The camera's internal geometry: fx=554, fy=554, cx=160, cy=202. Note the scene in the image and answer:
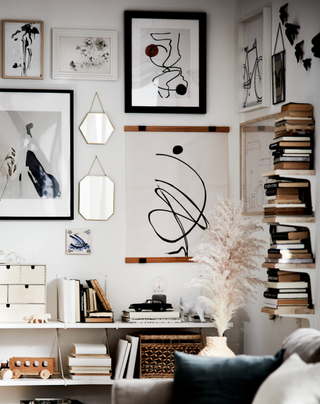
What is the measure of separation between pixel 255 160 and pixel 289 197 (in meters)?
0.71

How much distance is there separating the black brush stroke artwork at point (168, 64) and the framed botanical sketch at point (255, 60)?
0.42 m

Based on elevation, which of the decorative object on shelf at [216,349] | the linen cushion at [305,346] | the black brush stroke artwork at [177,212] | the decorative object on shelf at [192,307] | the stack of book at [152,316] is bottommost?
the decorative object on shelf at [216,349]

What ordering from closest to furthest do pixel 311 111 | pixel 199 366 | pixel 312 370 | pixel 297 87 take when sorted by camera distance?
1. pixel 312 370
2. pixel 199 366
3. pixel 311 111
4. pixel 297 87

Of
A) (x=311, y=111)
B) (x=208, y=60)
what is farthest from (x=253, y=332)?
(x=208, y=60)

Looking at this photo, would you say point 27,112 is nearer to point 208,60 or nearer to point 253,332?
point 208,60

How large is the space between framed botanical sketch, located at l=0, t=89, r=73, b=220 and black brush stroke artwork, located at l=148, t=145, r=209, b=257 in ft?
2.04

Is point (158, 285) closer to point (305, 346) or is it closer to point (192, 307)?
point (192, 307)

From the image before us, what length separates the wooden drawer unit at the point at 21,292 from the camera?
349 centimetres

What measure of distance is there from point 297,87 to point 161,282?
1505mm

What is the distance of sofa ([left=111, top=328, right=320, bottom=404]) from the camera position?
69.1 inches

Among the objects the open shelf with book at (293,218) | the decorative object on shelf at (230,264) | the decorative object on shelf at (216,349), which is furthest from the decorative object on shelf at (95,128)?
the decorative object on shelf at (216,349)

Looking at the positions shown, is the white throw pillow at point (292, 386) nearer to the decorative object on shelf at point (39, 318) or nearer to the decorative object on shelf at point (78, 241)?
the decorative object on shelf at point (39, 318)

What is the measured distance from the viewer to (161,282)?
3.67 meters

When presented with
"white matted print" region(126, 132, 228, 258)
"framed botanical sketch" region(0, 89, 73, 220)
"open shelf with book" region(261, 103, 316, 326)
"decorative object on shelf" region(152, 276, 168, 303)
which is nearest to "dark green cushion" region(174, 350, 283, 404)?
"open shelf with book" region(261, 103, 316, 326)
